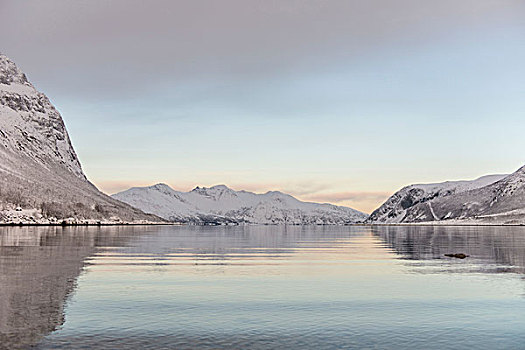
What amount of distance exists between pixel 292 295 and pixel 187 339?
14.1 m

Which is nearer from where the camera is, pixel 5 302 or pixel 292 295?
pixel 5 302

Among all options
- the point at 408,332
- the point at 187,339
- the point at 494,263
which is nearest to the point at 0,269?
the point at 187,339

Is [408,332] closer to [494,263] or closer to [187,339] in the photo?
[187,339]

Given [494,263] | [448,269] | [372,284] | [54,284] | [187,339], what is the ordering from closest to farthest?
1. [187,339]
2. [54,284]
3. [372,284]
4. [448,269]
5. [494,263]

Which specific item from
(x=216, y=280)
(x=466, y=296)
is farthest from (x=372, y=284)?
(x=216, y=280)

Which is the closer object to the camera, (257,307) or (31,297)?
(257,307)

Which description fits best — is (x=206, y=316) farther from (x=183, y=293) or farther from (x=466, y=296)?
(x=466, y=296)

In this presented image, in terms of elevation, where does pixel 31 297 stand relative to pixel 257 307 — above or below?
above

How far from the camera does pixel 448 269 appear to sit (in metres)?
53.1

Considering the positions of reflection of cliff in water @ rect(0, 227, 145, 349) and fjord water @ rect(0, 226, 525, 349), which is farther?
reflection of cliff in water @ rect(0, 227, 145, 349)

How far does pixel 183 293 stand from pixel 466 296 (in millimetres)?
19492

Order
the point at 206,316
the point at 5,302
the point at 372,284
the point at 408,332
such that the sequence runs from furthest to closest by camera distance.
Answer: the point at 372,284 < the point at 5,302 < the point at 206,316 < the point at 408,332

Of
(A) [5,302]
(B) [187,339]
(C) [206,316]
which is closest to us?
(B) [187,339]

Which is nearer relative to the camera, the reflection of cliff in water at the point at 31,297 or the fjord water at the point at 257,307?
the fjord water at the point at 257,307
